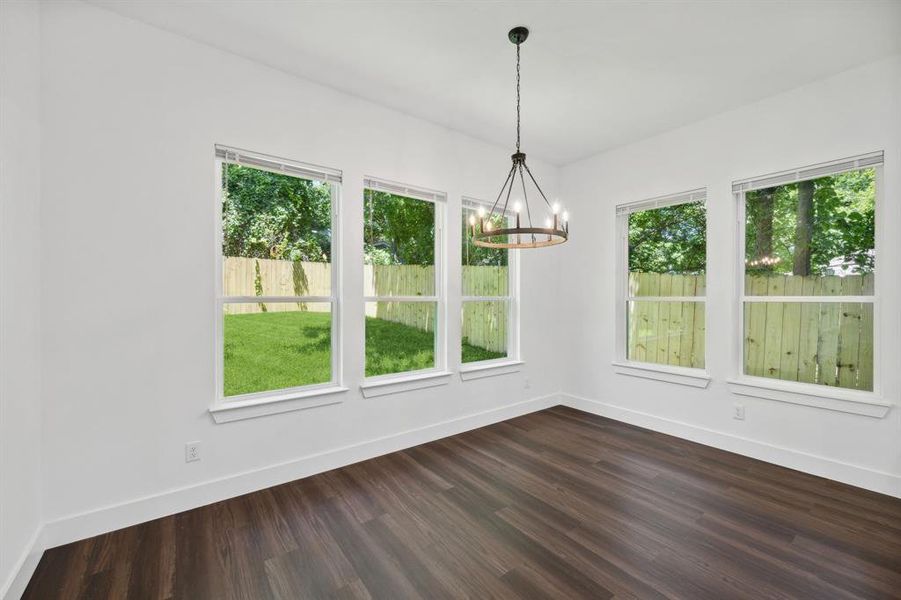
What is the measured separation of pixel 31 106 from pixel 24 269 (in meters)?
0.82

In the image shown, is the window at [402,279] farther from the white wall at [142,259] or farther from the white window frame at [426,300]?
the white wall at [142,259]

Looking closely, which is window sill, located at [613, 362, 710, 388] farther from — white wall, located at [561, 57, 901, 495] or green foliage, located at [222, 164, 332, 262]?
green foliage, located at [222, 164, 332, 262]

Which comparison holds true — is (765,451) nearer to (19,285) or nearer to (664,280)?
(664,280)

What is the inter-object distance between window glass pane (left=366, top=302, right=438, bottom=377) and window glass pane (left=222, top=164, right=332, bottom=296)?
0.50 metres

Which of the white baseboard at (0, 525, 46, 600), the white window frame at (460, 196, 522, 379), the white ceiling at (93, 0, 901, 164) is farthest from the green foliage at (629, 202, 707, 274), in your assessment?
the white baseboard at (0, 525, 46, 600)

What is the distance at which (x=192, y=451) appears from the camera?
2455mm

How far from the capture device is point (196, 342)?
248 centimetres

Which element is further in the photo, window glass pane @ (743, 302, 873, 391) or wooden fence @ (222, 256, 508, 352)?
window glass pane @ (743, 302, 873, 391)

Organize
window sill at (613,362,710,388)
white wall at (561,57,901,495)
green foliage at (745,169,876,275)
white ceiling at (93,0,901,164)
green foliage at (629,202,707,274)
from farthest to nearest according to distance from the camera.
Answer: green foliage at (629,202,707,274)
window sill at (613,362,710,388)
green foliage at (745,169,876,275)
white wall at (561,57,901,495)
white ceiling at (93,0,901,164)

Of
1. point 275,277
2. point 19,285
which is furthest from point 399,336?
point 19,285

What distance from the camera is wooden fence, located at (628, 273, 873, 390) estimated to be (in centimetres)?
291

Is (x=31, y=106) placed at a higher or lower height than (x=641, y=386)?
higher

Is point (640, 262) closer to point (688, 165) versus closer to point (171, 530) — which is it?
point (688, 165)

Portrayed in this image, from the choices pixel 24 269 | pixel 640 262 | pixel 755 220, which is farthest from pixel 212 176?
pixel 755 220
